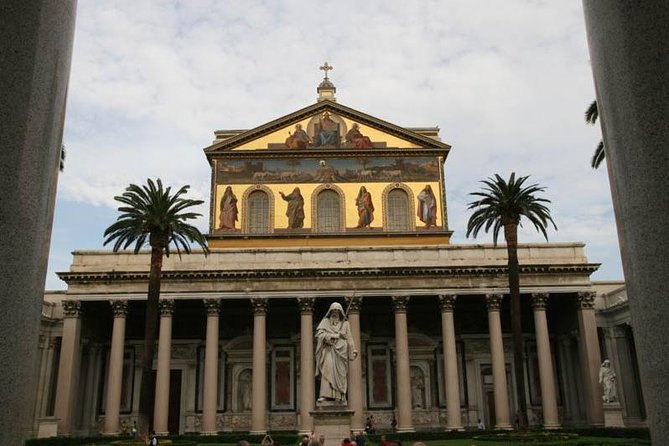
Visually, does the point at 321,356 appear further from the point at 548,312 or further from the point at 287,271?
the point at 548,312

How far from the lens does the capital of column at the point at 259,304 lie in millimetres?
36375

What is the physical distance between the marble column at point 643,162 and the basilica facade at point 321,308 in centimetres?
3070

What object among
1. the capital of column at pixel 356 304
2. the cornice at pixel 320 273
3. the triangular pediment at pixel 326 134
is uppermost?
the triangular pediment at pixel 326 134

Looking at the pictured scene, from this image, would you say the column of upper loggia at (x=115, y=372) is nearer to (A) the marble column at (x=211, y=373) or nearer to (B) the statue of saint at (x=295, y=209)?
(A) the marble column at (x=211, y=373)

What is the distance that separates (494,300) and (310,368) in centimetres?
1067

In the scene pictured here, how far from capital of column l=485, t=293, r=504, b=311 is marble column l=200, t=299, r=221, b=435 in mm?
14771

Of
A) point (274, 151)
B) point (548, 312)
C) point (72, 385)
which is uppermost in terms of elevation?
point (274, 151)

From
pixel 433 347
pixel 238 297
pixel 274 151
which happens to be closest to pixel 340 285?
pixel 238 297

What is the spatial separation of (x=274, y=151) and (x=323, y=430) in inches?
1099

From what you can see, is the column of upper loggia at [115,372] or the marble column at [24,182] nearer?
the marble column at [24,182]

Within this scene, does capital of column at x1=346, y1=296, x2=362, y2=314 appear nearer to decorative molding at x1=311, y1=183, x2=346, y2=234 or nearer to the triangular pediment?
decorative molding at x1=311, y1=183, x2=346, y2=234

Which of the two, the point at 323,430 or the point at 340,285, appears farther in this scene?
the point at 340,285

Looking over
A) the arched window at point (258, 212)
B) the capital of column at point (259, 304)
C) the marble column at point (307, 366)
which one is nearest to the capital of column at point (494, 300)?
the marble column at point (307, 366)

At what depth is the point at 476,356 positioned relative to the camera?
40812 mm
